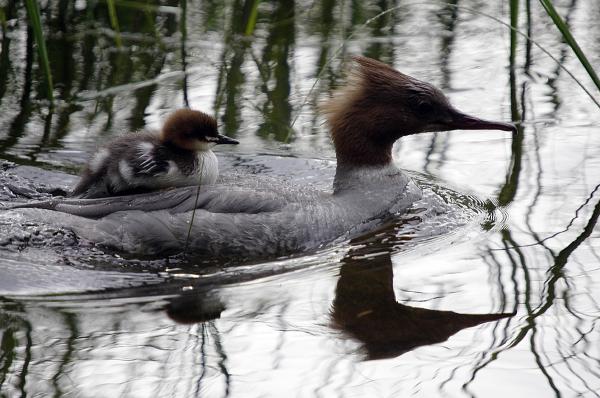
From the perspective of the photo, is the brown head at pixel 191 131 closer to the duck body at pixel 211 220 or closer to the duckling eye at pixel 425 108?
the duck body at pixel 211 220

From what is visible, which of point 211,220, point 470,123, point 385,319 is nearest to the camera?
point 385,319

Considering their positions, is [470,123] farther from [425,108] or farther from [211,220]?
[211,220]

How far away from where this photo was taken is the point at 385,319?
194 inches

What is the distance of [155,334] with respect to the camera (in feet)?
15.4

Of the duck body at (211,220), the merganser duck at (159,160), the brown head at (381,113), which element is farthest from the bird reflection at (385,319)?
the brown head at (381,113)

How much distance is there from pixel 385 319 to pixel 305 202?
1452mm

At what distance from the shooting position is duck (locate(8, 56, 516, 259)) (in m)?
5.91

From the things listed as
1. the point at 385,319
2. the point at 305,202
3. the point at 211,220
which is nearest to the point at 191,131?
the point at 211,220

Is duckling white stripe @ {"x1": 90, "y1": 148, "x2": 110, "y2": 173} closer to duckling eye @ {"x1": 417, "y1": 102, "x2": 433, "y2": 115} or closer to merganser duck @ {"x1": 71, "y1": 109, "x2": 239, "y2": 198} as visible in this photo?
merganser duck @ {"x1": 71, "y1": 109, "x2": 239, "y2": 198}

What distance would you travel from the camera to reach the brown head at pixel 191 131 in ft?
20.3

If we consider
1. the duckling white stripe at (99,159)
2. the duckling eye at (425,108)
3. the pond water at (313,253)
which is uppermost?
the duckling eye at (425,108)

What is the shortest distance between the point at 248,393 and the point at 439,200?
2926 mm

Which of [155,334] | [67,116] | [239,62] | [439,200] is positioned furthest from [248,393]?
[239,62]

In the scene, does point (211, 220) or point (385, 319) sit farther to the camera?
point (211, 220)
